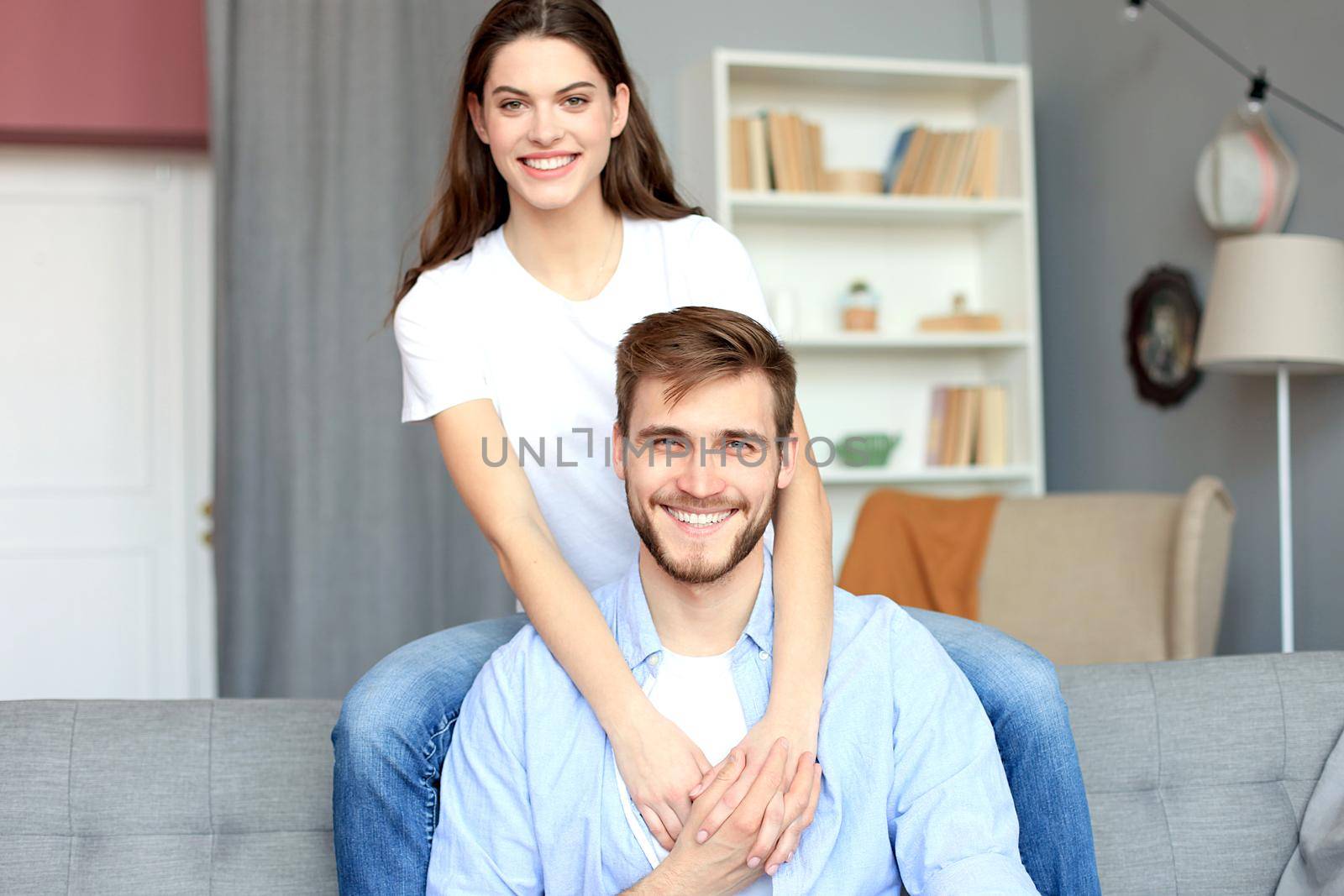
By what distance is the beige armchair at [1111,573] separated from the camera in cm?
295

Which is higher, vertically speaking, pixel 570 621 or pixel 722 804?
pixel 570 621

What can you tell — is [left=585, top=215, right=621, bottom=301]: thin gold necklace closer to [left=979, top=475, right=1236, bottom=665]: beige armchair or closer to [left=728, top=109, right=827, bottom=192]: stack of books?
[left=979, top=475, right=1236, bottom=665]: beige armchair

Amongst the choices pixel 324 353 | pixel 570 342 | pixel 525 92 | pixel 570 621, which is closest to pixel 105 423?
pixel 324 353

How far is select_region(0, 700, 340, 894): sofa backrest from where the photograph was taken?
1629mm

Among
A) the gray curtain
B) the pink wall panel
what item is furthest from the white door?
the gray curtain

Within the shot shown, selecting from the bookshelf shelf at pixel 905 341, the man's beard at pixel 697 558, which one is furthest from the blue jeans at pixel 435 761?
the bookshelf shelf at pixel 905 341

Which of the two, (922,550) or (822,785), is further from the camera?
(922,550)

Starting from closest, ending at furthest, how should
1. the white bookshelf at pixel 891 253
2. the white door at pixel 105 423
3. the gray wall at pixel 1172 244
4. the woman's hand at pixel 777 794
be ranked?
the woman's hand at pixel 777 794, the gray wall at pixel 1172 244, the white door at pixel 105 423, the white bookshelf at pixel 891 253

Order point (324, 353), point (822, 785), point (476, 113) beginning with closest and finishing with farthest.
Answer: point (822, 785), point (476, 113), point (324, 353)

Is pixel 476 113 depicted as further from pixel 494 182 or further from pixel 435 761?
pixel 435 761

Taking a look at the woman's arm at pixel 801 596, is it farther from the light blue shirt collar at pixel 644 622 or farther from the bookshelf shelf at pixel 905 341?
the bookshelf shelf at pixel 905 341

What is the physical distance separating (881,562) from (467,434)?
2.00 metres

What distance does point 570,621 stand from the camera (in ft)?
5.10

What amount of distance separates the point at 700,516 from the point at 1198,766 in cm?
81
